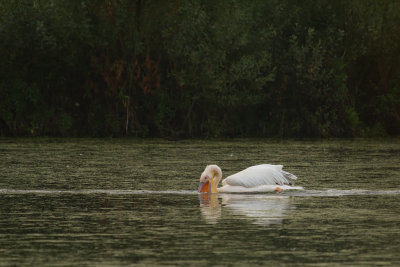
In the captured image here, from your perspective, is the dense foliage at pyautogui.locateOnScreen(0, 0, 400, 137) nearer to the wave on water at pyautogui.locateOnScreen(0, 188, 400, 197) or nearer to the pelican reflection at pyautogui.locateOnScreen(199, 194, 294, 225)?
the wave on water at pyautogui.locateOnScreen(0, 188, 400, 197)

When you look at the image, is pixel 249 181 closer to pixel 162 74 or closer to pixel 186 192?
pixel 186 192

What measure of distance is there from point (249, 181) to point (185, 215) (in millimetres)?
3969

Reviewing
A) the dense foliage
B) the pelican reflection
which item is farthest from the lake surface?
the dense foliage

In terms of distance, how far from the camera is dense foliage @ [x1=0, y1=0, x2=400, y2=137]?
4381cm

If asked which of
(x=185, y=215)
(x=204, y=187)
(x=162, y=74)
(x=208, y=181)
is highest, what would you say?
(x=162, y=74)

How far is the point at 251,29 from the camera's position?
152ft

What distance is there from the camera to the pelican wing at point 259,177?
18.2m

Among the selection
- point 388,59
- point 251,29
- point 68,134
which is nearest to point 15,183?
point 68,134

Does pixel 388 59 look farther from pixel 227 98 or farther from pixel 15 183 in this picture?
pixel 15 183

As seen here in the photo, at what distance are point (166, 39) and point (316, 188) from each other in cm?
2647

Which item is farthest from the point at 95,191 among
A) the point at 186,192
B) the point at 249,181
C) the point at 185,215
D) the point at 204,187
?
the point at 185,215

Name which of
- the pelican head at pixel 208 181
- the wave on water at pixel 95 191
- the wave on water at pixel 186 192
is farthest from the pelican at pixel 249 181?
the wave on water at pixel 95 191

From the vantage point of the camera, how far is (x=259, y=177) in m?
18.4

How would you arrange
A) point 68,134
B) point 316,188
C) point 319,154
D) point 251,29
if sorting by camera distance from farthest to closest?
point 251,29
point 68,134
point 319,154
point 316,188
